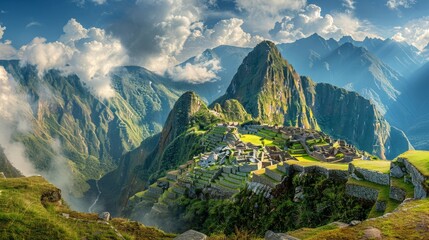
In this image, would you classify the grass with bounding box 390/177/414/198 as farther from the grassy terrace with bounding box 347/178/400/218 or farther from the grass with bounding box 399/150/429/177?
the grass with bounding box 399/150/429/177

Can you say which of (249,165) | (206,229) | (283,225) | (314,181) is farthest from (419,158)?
(249,165)

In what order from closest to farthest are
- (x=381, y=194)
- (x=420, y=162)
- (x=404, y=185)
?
(x=404, y=185)
(x=420, y=162)
(x=381, y=194)

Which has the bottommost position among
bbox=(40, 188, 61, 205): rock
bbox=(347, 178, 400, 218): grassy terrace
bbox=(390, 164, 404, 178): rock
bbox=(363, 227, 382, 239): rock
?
bbox=(363, 227, 382, 239): rock

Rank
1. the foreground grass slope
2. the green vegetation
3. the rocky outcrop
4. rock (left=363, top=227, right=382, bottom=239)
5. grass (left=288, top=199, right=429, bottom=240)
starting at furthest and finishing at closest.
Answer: the green vegetation < the rocky outcrop < the foreground grass slope < grass (left=288, top=199, right=429, bottom=240) < rock (left=363, top=227, right=382, bottom=239)

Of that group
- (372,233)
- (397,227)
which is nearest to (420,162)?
(397,227)

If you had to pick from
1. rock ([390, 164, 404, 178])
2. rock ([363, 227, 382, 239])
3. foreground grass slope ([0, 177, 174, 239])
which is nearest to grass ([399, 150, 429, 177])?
rock ([390, 164, 404, 178])

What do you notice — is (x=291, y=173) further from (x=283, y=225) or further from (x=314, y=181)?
(x=283, y=225)

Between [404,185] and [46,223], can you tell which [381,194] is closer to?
[404,185]
